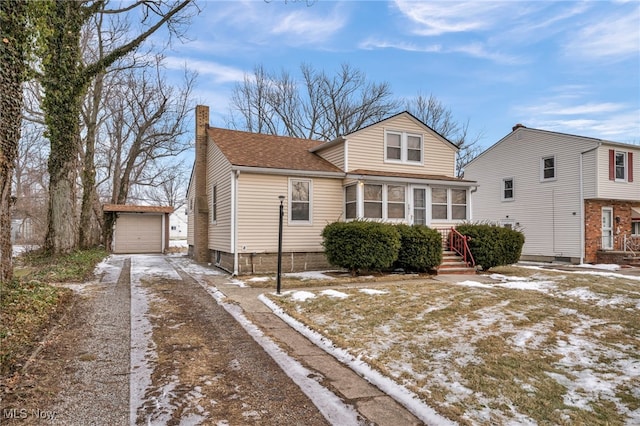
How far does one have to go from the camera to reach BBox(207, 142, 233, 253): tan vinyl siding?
42.0ft

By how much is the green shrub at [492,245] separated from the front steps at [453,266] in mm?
509

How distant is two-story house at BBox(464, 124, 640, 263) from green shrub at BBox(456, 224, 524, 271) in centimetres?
755

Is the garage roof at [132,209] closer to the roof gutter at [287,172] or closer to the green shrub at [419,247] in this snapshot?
the roof gutter at [287,172]

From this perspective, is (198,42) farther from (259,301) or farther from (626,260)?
(626,260)

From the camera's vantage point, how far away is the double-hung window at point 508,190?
21.6 metres

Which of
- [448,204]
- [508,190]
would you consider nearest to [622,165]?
[508,190]

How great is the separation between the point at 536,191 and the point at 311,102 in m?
19.9

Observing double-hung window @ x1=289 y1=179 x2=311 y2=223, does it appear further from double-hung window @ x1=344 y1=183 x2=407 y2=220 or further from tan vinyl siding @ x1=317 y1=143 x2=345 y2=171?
tan vinyl siding @ x1=317 y1=143 x2=345 y2=171

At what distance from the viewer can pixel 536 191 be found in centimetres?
2027

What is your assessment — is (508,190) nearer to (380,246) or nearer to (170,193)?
(380,246)

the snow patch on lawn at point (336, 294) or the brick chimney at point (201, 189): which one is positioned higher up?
the brick chimney at point (201, 189)

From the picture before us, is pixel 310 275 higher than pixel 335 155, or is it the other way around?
pixel 335 155

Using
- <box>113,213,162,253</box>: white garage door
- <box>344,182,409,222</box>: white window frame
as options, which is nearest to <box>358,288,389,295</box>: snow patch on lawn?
<box>344,182,409,222</box>: white window frame

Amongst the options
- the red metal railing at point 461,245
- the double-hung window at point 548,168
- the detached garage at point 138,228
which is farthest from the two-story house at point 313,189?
the detached garage at point 138,228
